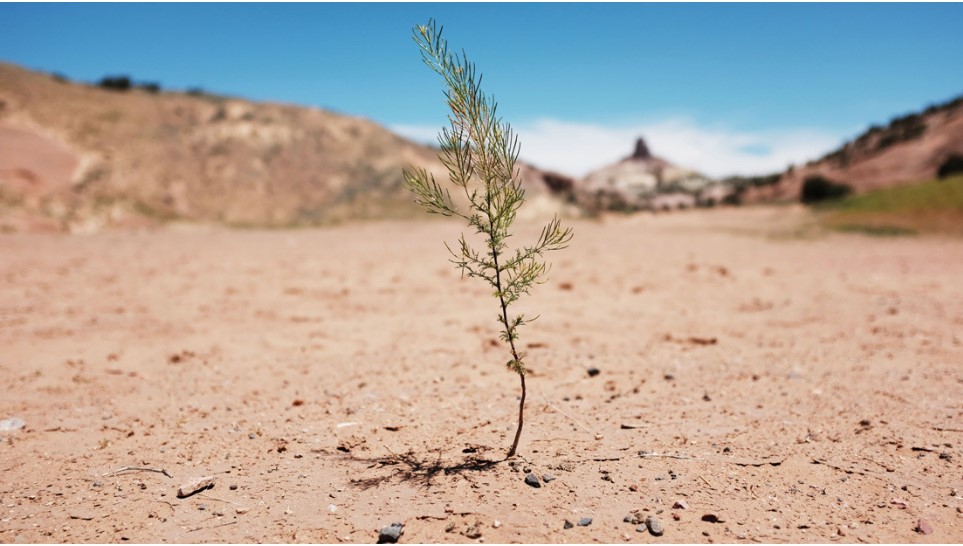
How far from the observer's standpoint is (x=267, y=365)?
6.83 meters

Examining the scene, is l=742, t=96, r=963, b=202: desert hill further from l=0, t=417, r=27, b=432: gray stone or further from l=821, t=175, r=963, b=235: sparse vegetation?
l=0, t=417, r=27, b=432: gray stone

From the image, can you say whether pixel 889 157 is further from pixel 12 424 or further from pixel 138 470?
pixel 12 424

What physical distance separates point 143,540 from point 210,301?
6.97 m

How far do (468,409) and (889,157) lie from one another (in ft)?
150

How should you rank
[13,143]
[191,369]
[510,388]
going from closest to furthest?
1. [510,388]
2. [191,369]
3. [13,143]

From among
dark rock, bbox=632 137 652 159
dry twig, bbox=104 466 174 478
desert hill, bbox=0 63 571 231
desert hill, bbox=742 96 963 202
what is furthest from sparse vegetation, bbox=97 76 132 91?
dark rock, bbox=632 137 652 159

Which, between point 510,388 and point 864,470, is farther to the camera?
point 510,388

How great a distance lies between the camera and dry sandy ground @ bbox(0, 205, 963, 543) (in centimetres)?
364

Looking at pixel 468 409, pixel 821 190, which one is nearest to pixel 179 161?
pixel 468 409

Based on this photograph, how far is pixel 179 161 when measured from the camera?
28.8m

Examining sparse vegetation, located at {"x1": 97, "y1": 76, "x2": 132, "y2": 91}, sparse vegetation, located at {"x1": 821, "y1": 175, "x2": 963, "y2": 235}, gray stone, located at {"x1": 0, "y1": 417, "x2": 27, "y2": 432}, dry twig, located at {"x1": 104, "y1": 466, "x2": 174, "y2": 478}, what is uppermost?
sparse vegetation, located at {"x1": 97, "y1": 76, "x2": 132, "y2": 91}

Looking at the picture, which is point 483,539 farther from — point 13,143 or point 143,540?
point 13,143

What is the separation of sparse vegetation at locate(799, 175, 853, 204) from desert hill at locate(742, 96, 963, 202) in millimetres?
1035

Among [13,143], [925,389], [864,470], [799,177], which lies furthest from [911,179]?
[13,143]
